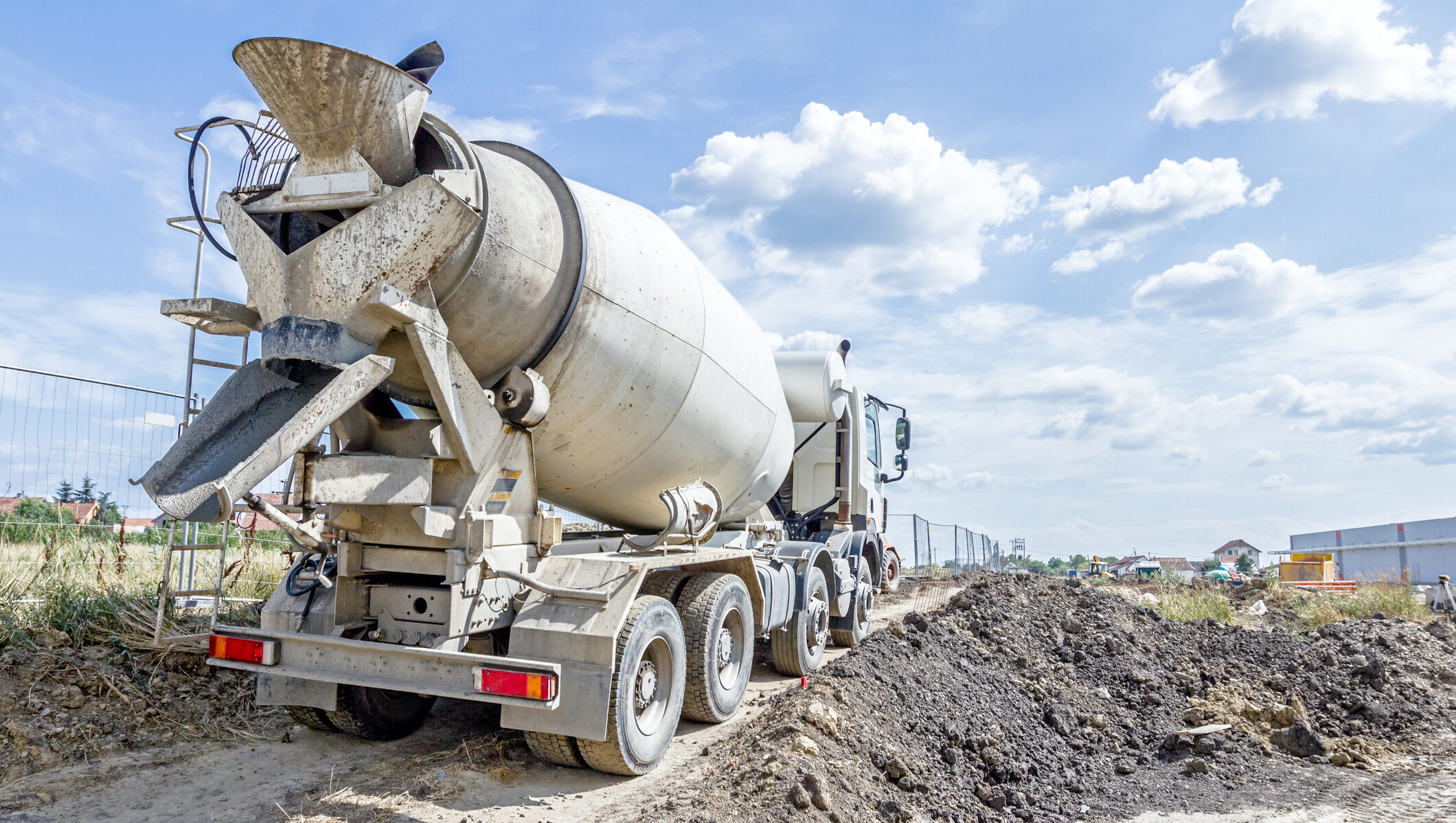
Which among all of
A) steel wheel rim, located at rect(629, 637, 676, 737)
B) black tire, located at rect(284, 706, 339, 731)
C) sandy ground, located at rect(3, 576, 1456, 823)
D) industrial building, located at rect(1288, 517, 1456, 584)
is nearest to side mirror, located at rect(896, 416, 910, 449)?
sandy ground, located at rect(3, 576, 1456, 823)

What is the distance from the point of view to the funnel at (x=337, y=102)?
12.9 ft

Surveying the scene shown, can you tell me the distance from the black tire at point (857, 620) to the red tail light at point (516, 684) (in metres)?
5.99

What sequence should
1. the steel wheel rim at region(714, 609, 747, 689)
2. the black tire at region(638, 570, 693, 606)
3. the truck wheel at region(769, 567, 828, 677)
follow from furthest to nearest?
the truck wheel at region(769, 567, 828, 677), the steel wheel rim at region(714, 609, 747, 689), the black tire at region(638, 570, 693, 606)

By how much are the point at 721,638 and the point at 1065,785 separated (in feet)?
8.35

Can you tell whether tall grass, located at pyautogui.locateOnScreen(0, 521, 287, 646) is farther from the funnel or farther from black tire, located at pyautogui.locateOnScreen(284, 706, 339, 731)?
the funnel

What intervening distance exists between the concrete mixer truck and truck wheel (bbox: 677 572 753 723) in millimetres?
24

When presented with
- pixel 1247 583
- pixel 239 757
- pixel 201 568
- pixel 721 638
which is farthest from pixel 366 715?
pixel 1247 583

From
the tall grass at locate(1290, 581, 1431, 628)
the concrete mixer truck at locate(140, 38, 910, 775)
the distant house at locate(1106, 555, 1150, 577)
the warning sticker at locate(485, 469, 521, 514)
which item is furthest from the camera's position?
the distant house at locate(1106, 555, 1150, 577)

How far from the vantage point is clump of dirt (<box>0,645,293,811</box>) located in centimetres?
504

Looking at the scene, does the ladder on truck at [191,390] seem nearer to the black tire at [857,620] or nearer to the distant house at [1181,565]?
the black tire at [857,620]

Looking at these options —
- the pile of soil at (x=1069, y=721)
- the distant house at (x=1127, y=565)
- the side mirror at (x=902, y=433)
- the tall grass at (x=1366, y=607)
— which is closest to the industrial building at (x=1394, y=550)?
the tall grass at (x=1366, y=607)

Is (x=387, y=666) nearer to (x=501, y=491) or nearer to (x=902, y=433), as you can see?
(x=501, y=491)

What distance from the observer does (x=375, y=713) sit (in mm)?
5465

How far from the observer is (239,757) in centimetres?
520
